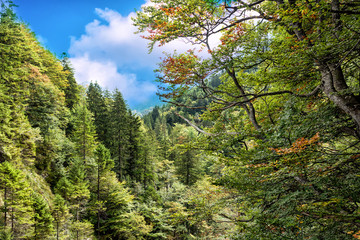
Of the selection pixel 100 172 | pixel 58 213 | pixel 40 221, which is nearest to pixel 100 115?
pixel 100 172

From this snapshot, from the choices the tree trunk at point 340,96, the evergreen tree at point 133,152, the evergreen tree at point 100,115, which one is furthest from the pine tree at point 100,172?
the tree trunk at point 340,96

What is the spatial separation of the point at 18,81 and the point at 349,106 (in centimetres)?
1971

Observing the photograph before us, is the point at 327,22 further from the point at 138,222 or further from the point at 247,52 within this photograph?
the point at 138,222

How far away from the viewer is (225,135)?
15.4ft

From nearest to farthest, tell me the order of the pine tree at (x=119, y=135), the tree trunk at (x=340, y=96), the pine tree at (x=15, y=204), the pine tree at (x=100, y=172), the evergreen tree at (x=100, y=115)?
the tree trunk at (x=340, y=96) < the pine tree at (x=15, y=204) < the pine tree at (x=100, y=172) < the pine tree at (x=119, y=135) < the evergreen tree at (x=100, y=115)

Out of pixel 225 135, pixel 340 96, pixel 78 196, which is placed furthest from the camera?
pixel 78 196

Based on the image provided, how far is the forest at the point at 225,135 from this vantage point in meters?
2.93

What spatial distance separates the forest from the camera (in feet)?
9.60

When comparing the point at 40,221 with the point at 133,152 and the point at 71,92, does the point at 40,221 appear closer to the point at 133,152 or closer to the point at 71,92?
the point at 133,152

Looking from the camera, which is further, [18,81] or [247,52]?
[18,81]

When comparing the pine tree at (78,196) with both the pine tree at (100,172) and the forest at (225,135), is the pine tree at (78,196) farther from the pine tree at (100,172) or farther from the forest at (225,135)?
the pine tree at (100,172)

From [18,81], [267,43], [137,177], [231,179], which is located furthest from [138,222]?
[267,43]

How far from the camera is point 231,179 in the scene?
4.12 metres

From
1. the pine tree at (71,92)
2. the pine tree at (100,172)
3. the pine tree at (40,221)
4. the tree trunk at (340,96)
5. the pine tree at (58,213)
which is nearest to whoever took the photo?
the tree trunk at (340,96)
